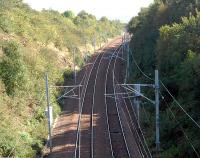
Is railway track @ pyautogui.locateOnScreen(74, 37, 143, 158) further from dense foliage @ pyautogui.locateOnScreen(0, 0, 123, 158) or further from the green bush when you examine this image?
the green bush

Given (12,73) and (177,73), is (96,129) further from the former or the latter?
(177,73)

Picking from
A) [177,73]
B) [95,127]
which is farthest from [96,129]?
[177,73]

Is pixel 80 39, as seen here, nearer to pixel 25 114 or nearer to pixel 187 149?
pixel 25 114

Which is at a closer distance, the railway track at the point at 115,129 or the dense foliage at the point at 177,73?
the dense foliage at the point at 177,73

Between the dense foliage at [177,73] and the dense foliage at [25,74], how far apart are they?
30.9 feet

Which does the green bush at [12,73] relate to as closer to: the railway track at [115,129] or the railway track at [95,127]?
the railway track at [95,127]

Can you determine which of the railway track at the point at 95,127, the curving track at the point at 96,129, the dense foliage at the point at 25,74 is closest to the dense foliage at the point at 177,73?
the curving track at the point at 96,129

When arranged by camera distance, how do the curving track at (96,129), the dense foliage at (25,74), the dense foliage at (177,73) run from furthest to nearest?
1. the curving track at (96,129)
2. the dense foliage at (25,74)
3. the dense foliage at (177,73)

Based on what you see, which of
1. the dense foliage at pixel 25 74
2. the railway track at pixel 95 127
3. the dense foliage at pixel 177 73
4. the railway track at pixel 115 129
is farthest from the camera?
the railway track at pixel 95 127

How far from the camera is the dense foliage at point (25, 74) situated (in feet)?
112

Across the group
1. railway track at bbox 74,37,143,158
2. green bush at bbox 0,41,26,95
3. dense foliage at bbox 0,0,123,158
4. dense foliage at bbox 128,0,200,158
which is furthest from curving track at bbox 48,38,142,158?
green bush at bbox 0,41,26,95

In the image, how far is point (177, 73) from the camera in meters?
37.4

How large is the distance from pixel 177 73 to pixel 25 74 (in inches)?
516

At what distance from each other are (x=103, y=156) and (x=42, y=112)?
1012cm
